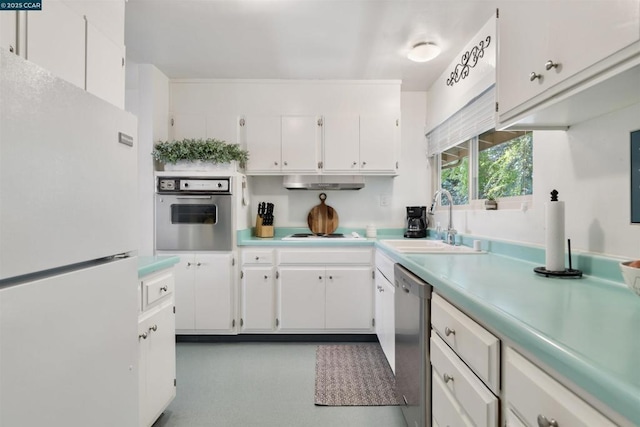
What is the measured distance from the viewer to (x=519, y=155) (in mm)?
1957

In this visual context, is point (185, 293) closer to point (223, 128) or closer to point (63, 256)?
point (223, 128)

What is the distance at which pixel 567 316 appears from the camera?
0.78 meters

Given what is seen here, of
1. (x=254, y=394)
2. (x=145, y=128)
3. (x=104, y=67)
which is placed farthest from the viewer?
(x=145, y=128)

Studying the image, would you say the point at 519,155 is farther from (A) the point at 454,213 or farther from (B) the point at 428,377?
(B) the point at 428,377

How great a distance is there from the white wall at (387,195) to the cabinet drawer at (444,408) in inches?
84.7

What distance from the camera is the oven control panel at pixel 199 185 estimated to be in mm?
2777

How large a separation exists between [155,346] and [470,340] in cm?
142

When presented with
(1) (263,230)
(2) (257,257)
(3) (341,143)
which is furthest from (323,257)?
(3) (341,143)

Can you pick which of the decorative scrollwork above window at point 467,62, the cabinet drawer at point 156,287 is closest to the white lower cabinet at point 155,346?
the cabinet drawer at point 156,287

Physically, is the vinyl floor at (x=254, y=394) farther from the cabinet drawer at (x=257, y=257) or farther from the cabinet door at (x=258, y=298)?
the cabinet drawer at (x=257, y=257)

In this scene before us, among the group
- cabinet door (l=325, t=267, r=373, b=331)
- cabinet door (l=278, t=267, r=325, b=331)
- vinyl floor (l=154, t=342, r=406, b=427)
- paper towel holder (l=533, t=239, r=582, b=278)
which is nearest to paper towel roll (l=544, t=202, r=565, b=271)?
paper towel holder (l=533, t=239, r=582, b=278)

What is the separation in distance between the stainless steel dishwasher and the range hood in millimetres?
1395

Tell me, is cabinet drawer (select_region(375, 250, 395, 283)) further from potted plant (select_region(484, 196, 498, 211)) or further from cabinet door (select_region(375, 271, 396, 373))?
potted plant (select_region(484, 196, 498, 211))

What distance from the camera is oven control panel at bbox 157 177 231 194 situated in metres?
2.78
